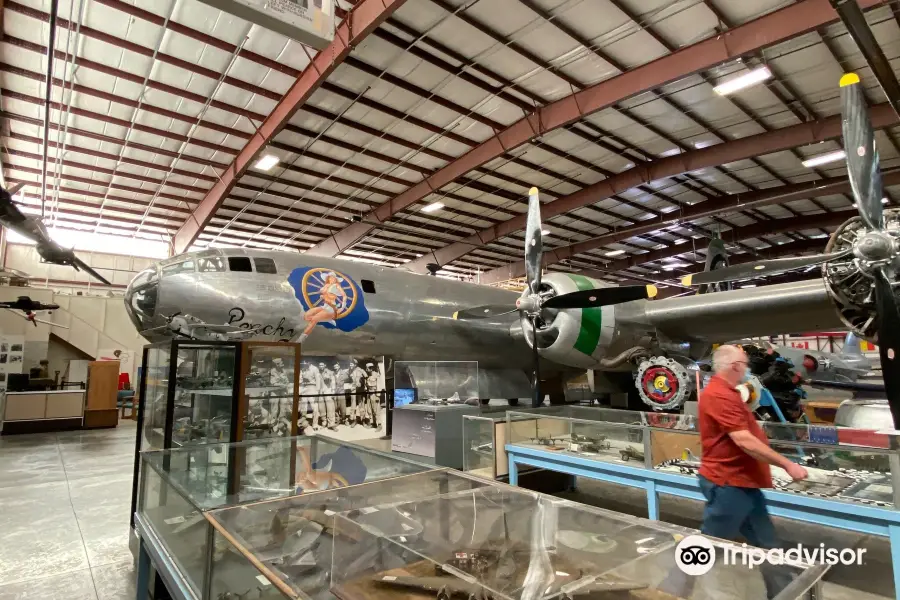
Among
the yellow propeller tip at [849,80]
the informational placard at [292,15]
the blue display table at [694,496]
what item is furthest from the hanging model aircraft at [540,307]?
the informational placard at [292,15]

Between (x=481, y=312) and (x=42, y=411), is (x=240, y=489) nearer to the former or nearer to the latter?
(x=481, y=312)

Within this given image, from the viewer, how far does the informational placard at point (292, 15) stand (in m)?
3.87

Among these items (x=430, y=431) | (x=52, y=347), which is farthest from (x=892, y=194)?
(x=52, y=347)

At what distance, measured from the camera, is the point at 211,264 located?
24.9 ft

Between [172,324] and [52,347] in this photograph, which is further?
[52,347]

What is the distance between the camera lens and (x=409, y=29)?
31.2 ft

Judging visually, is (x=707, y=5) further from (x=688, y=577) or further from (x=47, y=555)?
(x=47, y=555)

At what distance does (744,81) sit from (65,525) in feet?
44.5

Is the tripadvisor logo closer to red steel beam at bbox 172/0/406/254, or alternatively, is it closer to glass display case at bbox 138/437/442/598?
glass display case at bbox 138/437/442/598

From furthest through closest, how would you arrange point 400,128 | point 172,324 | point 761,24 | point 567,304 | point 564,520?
point 400,128
point 761,24
point 567,304
point 172,324
point 564,520

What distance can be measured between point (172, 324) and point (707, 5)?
10.7 metres

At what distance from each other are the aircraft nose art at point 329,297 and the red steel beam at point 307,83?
3.67 m

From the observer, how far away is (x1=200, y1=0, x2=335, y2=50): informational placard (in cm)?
387

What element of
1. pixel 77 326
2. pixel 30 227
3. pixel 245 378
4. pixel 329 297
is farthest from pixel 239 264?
pixel 77 326
